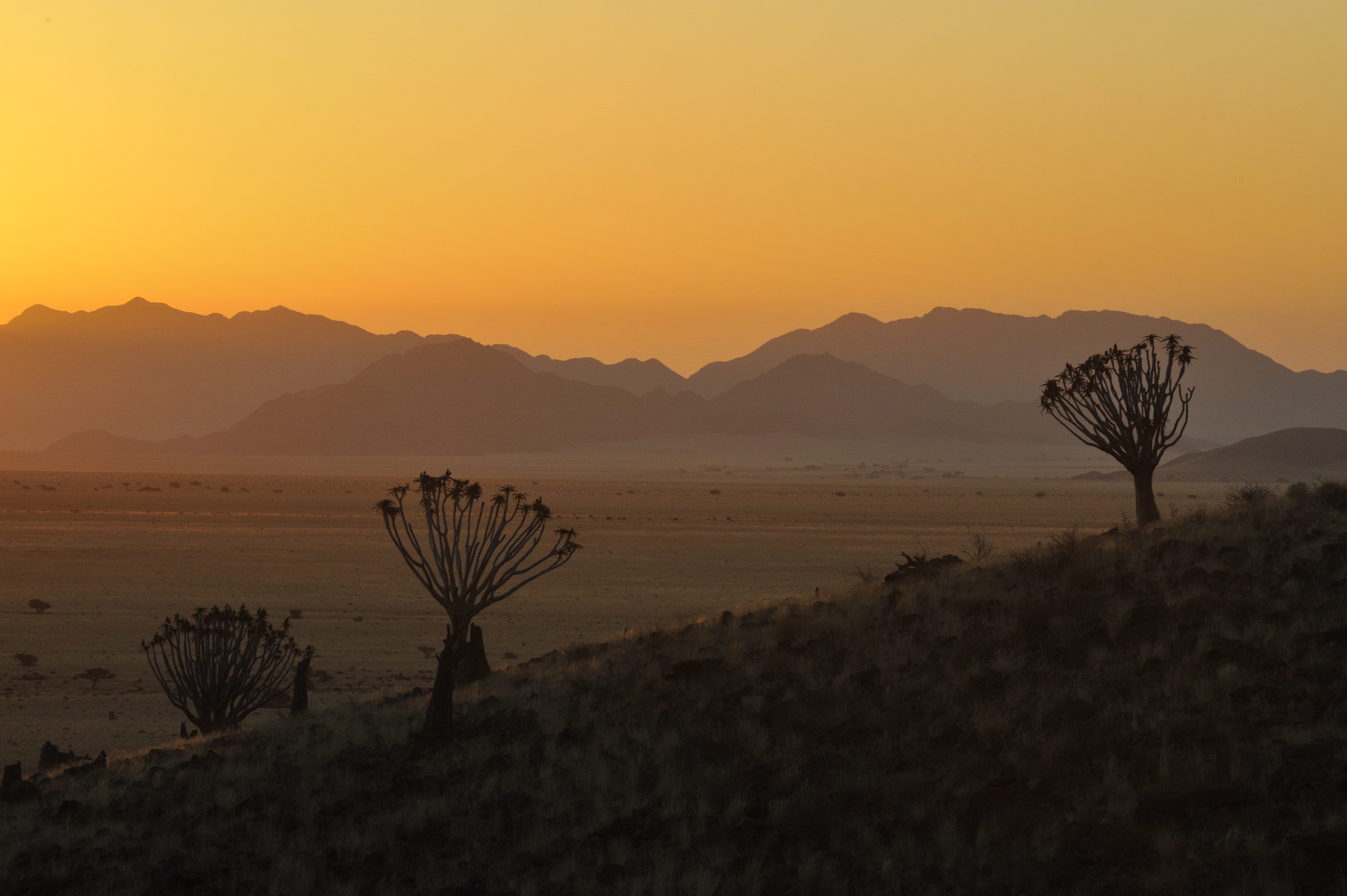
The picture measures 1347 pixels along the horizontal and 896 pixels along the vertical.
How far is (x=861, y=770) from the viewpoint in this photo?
10.5m

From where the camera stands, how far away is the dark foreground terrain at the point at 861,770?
8.65 m

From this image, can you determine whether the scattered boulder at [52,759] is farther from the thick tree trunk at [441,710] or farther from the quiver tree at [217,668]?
the thick tree trunk at [441,710]

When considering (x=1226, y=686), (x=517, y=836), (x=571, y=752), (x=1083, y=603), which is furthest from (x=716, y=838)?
(x=1083, y=603)

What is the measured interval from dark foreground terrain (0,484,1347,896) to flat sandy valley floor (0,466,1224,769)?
319 inches

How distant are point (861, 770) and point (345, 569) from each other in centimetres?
3306

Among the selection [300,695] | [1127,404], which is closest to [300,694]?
[300,695]

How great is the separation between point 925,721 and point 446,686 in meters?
5.54

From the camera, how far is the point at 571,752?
11961 millimetres

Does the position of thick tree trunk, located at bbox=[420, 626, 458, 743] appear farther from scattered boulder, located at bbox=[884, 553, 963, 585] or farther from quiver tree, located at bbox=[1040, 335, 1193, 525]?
quiver tree, located at bbox=[1040, 335, 1193, 525]

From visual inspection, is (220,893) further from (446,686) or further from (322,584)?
(322,584)

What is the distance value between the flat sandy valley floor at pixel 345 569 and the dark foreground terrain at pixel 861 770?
809cm

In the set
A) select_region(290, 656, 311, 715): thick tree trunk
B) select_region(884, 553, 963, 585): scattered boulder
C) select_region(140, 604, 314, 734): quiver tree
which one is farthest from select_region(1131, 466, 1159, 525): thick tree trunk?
Answer: select_region(140, 604, 314, 734): quiver tree

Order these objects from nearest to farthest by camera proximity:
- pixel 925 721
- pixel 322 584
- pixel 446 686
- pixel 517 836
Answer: pixel 517 836 < pixel 925 721 < pixel 446 686 < pixel 322 584

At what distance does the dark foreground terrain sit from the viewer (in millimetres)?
8648
